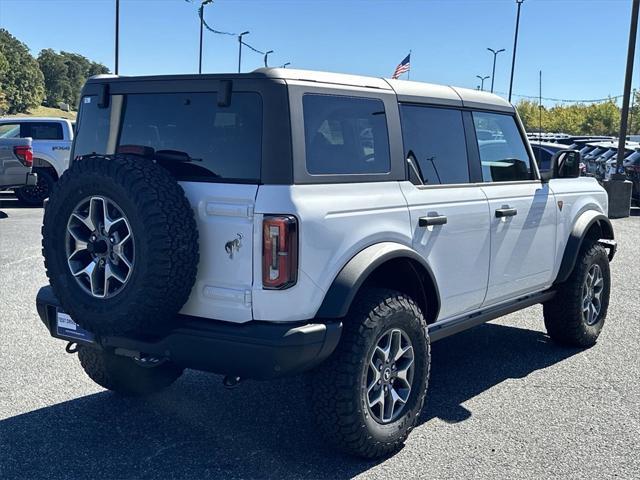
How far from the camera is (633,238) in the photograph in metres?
12.8

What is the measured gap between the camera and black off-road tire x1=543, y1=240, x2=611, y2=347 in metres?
5.72

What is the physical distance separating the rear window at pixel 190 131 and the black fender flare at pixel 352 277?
0.63 metres

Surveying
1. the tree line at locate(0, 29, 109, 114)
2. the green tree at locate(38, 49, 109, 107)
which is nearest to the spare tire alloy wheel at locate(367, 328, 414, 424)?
the tree line at locate(0, 29, 109, 114)

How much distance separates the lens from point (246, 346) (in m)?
3.29

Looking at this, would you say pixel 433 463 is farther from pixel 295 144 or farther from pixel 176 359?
pixel 295 144

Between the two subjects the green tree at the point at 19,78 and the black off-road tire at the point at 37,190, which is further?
the green tree at the point at 19,78

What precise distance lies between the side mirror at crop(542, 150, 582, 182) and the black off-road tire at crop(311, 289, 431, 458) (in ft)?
7.36

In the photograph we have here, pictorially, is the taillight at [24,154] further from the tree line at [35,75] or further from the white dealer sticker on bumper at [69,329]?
the tree line at [35,75]

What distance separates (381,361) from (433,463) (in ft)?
1.90

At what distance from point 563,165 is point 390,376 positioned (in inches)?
103

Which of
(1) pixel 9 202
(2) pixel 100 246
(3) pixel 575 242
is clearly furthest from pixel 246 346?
(1) pixel 9 202

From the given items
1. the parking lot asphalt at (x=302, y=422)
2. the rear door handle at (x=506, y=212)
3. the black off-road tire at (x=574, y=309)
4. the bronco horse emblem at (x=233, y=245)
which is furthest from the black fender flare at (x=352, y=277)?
the black off-road tire at (x=574, y=309)

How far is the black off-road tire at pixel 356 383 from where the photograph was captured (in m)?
3.55

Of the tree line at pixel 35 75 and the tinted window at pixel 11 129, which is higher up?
the tree line at pixel 35 75
